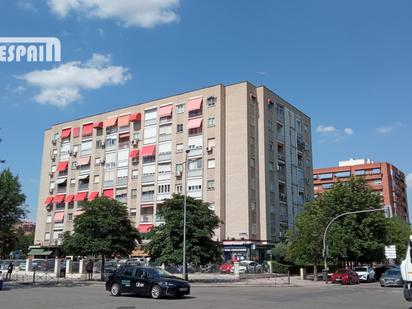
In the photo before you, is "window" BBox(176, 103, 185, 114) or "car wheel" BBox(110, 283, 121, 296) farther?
"window" BBox(176, 103, 185, 114)

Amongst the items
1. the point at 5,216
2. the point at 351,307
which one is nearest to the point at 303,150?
the point at 5,216

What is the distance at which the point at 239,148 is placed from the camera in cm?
5959

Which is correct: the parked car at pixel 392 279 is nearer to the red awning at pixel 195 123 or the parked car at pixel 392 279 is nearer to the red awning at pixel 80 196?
the red awning at pixel 195 123

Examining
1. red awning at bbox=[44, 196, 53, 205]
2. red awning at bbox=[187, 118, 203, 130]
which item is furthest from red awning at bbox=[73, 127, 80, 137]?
red awning at bbox=[187, 118, 203, 130]

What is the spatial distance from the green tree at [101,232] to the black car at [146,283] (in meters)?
16.2

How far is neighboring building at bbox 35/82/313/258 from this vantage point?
5875cm

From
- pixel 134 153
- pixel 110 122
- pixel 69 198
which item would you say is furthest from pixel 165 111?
pixel 69 198

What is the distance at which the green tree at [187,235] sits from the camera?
36.3 meters

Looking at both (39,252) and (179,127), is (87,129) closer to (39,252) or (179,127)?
(179,127)

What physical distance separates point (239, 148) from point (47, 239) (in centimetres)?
3504

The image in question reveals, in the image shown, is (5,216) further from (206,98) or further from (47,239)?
(47,239)

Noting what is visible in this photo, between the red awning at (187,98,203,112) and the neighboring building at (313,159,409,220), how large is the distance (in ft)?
209

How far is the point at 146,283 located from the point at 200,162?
41.1 meters

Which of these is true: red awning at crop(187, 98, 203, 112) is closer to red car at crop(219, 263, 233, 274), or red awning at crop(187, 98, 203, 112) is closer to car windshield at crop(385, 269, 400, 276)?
red car at crop(219, 263, 233, 274)
